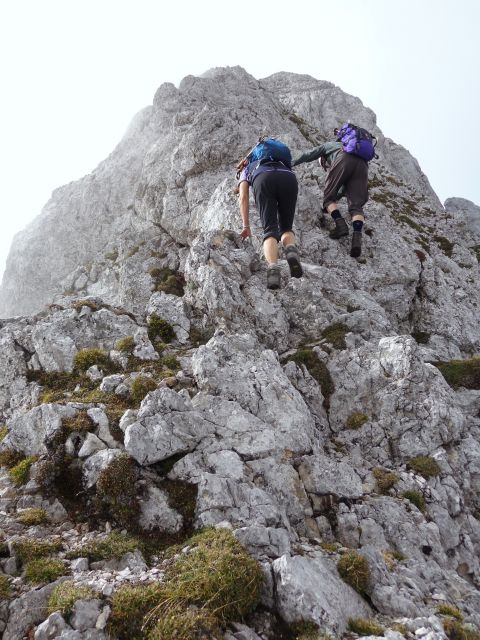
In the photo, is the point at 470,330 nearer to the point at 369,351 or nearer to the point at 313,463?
the point at 369,351

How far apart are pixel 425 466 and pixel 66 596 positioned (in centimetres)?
1005

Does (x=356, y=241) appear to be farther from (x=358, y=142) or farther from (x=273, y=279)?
(x=273, y=279)

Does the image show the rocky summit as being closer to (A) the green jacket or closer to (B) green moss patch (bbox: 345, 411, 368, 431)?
(B) green moss patch (bbox: 345, 411, 368, 431)

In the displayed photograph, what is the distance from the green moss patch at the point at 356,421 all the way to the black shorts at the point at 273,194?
686 cm

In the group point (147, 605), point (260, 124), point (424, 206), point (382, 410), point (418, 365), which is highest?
point (260, 124)

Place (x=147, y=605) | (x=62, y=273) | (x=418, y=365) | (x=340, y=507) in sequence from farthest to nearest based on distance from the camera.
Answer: (x=62, y=273) → (x=418, y=365) → (x=340, y=507) → (x=147, y=605)

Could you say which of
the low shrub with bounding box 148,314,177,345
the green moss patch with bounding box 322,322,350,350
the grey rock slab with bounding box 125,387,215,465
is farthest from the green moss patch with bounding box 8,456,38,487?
the green moss patch with bounding box 322,322,350,350

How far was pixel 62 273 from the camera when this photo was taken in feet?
144

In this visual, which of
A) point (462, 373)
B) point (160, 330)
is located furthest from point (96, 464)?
point (462, 373)

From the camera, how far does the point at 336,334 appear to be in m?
16.5

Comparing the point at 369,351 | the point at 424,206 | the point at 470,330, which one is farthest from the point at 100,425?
the point at 424,206

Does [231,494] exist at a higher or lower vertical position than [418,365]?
lower

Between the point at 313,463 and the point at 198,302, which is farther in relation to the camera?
the point at 198,302

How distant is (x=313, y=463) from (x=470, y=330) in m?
15.7
